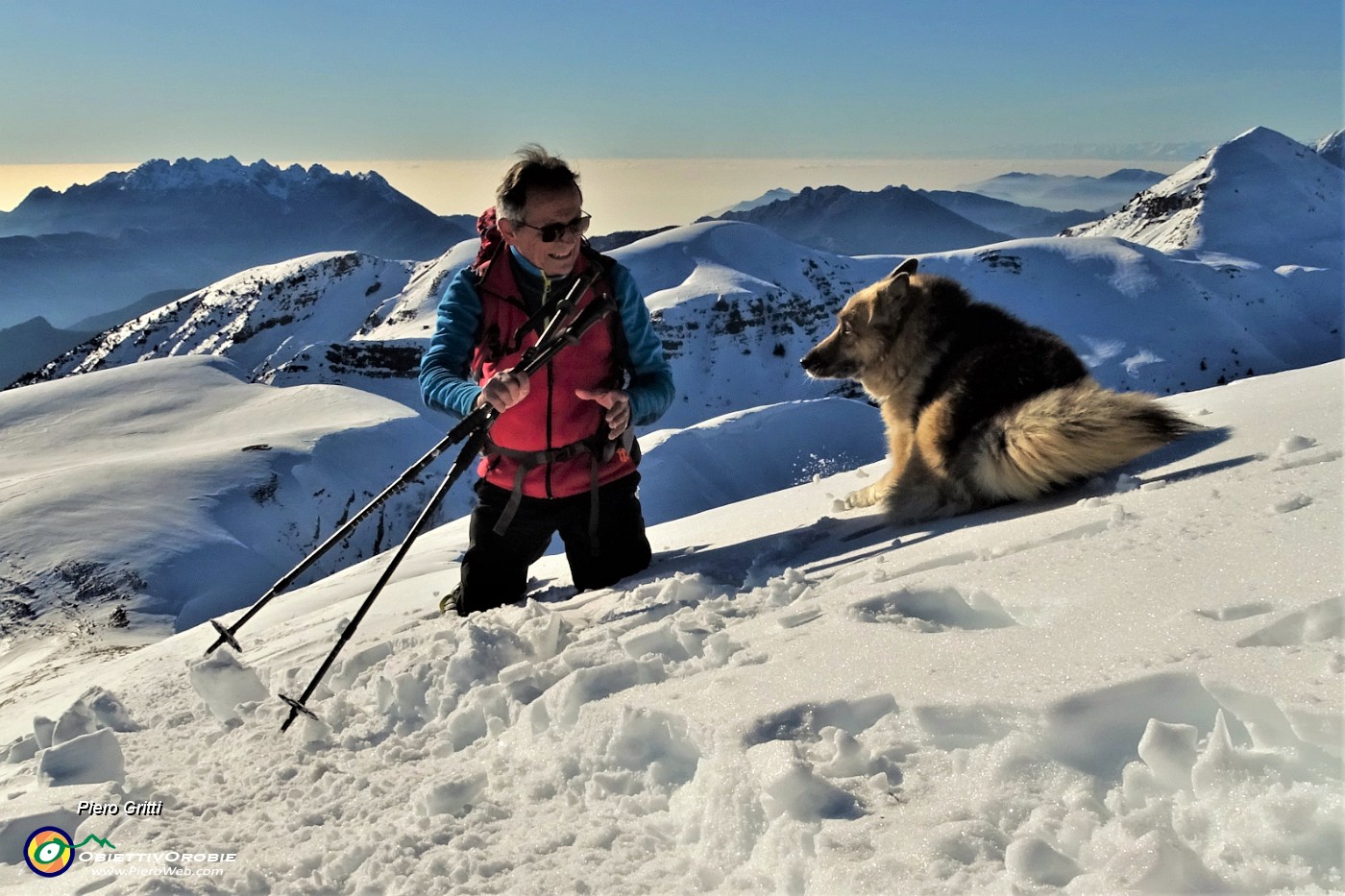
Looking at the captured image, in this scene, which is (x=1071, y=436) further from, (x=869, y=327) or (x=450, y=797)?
Result: (x=450, y=797)

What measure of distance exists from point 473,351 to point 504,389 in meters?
1.01

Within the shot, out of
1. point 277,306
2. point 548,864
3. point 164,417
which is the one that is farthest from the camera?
point 277,306

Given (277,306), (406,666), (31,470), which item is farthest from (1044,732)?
(277,306)

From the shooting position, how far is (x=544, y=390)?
4305mm

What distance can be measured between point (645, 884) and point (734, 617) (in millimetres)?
1407

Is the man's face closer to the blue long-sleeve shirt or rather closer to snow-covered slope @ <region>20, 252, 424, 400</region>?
the blue long-sleeve shirt

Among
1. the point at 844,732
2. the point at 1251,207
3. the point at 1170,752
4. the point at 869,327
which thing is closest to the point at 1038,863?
the point at 1170,752

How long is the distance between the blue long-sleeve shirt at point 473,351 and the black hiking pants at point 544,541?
0.56m

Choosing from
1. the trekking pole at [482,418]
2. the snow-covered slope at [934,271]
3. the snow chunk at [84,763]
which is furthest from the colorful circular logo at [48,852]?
the snow-covered slope at [934,271]

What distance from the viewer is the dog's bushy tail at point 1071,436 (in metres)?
3.91

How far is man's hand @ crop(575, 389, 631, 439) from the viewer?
13.4 ft

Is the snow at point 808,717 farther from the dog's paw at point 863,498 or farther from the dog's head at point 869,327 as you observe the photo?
the dog's head at point 869,327

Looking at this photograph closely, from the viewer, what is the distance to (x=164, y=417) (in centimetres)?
2731

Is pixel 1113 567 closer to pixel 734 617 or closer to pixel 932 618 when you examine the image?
pixel 932 618
